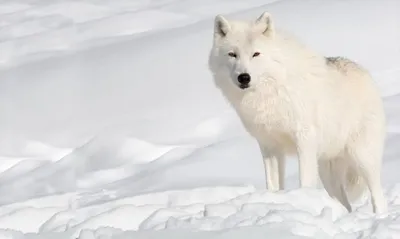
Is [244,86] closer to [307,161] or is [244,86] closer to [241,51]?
[241,51]

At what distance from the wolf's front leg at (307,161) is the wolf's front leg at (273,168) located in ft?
1.10

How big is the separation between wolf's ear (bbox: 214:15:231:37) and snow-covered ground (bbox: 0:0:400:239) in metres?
1.29

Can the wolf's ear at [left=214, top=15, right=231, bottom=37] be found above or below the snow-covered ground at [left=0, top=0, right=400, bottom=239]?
above

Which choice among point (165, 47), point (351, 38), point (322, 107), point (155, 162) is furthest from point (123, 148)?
point (351, 38)

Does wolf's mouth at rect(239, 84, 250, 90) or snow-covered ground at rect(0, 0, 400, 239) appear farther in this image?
wolf's mouth at rect(239, 84, 250, 90)

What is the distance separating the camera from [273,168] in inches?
249

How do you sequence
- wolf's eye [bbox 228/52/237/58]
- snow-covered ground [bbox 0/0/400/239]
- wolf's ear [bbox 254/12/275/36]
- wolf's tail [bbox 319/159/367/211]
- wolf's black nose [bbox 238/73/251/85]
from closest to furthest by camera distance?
snow-covered ground [bbox 0/0/400/239] < wolf's black nose [bbox 238/73/251/85] < wolf's eye [bbox 228/52/237/58] < wolf's ear [bbox 254/12/275/36] < wolf's tail [bbox 319/159/367/211]

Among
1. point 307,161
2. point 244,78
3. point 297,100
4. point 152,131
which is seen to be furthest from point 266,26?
point 152,131

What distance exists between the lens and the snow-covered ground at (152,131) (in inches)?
181

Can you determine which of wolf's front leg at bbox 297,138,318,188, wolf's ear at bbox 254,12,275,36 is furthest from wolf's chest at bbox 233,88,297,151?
wolf's ear at bbox 254,12,275,36

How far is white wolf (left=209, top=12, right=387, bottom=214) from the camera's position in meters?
5.93

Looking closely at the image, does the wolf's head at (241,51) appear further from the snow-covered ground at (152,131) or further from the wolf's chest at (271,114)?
the snow-covered ground at (152,131)

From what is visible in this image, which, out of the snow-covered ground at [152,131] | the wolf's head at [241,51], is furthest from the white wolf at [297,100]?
the snow-covered ground at [152,131]

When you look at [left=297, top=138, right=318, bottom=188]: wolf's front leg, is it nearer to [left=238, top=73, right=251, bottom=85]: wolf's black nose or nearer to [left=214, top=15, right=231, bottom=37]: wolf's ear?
[left=238, top=73, right=251, bottom=85]: wolf's black nose
